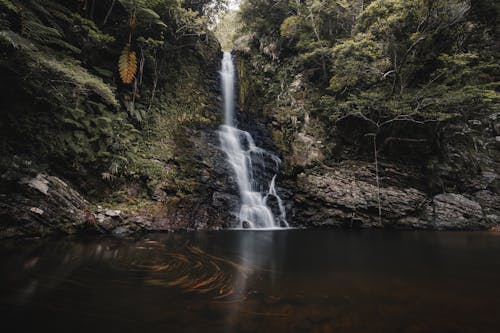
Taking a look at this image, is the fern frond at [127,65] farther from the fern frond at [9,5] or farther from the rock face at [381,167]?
the rock face at [381,167]

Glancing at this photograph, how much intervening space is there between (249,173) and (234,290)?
8803 mm

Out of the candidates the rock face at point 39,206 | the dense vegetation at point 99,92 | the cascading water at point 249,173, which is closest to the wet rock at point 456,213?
the cascading water at point 249,173

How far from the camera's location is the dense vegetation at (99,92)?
19.9 ft

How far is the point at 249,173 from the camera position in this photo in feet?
39.2

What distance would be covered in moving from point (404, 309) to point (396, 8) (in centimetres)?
1347

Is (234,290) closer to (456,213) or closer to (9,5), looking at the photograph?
(9,5)

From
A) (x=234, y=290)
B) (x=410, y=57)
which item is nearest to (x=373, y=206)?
(x=410, y=57)

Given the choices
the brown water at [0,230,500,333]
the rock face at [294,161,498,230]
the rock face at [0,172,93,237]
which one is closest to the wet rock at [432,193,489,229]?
the rock face at [294,161,498,230]

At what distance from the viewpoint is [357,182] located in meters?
12.2

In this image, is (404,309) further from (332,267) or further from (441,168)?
(441,168)

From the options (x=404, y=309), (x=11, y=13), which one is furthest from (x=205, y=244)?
(x=11, y=13)

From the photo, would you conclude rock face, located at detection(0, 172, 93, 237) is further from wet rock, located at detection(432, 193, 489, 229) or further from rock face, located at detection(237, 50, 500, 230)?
wet rock, located at detection(432, 193, 489, 229)

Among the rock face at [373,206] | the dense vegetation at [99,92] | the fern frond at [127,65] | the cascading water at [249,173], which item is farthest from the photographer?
the rock face at [373,206]

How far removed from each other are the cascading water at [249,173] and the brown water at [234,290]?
4.80 meters
